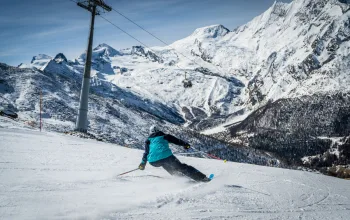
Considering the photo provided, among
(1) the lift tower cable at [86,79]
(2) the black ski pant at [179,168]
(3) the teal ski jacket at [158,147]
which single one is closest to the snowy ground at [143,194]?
(2) the black ski pant at [179,168]

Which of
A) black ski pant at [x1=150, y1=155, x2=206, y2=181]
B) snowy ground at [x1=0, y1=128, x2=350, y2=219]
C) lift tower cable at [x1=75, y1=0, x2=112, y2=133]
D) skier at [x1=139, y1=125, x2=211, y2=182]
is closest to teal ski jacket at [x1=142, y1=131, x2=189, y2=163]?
skier at [x1=139, y1=125, x2=211, y2=182]

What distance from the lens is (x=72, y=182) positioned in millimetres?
7660

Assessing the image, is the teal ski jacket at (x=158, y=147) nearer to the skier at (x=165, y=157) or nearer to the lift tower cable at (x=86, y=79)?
the skier at (x=165, y=157)

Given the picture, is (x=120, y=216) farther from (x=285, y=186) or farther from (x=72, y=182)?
(x=285, y=186)

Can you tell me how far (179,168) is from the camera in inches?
358

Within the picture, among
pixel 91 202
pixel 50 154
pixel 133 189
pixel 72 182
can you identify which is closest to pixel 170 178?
pixel 133 189

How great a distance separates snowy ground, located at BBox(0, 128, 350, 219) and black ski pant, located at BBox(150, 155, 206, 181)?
271 millimetres

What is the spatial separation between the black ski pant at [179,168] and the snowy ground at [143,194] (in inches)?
10.7

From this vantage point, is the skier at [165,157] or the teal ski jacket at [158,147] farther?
the teal ski jacket at [158,147]

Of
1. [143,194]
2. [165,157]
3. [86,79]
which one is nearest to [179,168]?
[165,157]

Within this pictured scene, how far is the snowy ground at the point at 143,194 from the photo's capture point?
555 cm

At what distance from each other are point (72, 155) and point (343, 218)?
33.4 ft

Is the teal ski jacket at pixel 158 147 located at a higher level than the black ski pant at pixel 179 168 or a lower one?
higher

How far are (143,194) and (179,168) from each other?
7.20 feet
